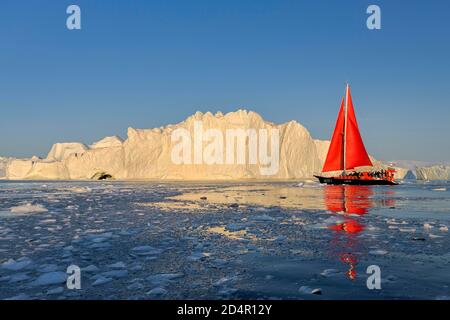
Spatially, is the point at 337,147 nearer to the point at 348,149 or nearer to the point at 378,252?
the point at 348,149

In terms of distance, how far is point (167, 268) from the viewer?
20.7 feet

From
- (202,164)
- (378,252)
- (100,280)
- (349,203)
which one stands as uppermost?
(202,164)

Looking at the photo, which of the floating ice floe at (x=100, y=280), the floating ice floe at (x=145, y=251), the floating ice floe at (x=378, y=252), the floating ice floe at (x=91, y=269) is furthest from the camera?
the floating ice floe at (x=145, y=251)

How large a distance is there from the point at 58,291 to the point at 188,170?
407ft

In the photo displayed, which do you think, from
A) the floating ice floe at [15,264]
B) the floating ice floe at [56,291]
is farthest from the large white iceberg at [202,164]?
the floating ice floe at [56,291]

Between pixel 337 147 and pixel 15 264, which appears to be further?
pixel 337 147

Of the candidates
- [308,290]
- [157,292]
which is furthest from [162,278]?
[308,290]

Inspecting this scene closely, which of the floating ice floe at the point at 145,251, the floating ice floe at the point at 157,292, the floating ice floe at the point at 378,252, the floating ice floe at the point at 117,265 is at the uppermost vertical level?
the floating ice floe at the point at 157,292

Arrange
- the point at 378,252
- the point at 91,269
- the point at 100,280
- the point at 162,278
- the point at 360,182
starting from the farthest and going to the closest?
1. the point at 360,182
2. the point at 378,252
3. the point at 91,269
4. the point at 162,278
5. the point at 100,280

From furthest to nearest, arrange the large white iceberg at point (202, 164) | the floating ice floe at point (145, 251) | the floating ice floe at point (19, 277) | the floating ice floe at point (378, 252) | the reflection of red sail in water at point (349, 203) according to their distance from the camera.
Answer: the large white iceberg at point (202, 164)
the reflection of red sail in water at point (349, 203)
the floating ice floe at point (145, 251)
the floating ice floe at point (378, 252)
the floating ice floe at point (19, 277)

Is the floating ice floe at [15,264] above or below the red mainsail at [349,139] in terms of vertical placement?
below

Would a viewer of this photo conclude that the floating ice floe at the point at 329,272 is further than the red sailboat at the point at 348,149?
No

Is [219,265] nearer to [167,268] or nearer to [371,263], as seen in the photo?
[167,268]

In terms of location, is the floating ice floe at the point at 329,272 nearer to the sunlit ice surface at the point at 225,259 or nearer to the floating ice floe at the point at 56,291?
the sunlit ice surface at the point at 225,259
